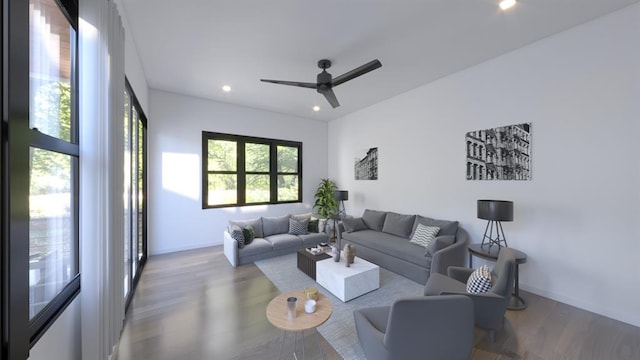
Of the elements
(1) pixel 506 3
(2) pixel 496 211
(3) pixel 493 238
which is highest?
(1) pixel 506 3

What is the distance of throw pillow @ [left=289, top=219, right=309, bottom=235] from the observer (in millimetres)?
5025

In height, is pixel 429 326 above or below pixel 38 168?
Result: below

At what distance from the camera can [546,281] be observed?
303cm

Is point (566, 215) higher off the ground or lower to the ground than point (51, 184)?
lower

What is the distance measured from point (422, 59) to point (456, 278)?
10.1 feet

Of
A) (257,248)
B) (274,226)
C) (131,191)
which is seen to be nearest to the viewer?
(131,191)

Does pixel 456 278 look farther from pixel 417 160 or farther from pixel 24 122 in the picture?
pixel 24 122

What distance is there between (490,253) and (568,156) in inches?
60.1

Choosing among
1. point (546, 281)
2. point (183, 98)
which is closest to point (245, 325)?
point (546, 281)

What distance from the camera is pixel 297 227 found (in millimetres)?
→ 5043

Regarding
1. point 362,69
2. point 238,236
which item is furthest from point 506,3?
point 238,236

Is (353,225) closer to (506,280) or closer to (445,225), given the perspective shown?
(445,225)

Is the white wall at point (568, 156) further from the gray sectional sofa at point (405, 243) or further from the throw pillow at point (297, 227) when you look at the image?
the throw pillow at point (297, 227)

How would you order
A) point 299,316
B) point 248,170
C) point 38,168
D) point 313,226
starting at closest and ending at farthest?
1. point 38,168
2. point 299,316
3. point 313,226
4. point 248,170
